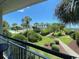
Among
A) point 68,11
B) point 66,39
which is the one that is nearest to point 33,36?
point 66,39

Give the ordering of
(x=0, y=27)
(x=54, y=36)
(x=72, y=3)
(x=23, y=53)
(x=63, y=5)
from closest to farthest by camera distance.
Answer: (x=23, y=53) < (x=0, y=27) < (x=72, y=3) < (x=63, y=5) < (x=54, y=36)

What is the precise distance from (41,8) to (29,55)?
122 feet

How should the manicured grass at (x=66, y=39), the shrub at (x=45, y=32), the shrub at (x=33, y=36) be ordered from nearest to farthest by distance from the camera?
the shrub at (x=33, y=36)
the manicured grass at (x=66, y=39)
the shrub at (x=45, y=32)

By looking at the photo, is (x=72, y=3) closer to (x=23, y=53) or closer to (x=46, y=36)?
(x=23, y=53)

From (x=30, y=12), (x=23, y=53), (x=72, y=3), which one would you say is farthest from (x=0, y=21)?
(x=30, y=12)

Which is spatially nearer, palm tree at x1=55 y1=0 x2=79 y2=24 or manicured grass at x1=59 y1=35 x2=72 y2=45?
palm tree at x1=55 y1=0 x2=79 y2=24

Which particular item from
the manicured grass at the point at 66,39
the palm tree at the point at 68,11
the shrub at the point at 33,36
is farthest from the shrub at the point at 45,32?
the palm tree at the point at 68,11

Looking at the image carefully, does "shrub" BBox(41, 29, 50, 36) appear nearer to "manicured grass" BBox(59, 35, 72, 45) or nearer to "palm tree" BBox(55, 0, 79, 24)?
"manicured grass" BBox(59, 35, 72, 45)

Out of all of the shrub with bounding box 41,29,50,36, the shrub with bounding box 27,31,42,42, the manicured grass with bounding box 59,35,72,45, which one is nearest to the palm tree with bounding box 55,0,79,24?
the shrub with bounding box 27,31,42,42

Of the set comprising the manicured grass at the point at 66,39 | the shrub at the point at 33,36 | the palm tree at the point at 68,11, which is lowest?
the manicured grass at the point at 66,39

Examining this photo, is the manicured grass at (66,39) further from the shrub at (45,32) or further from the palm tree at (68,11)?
the palm tree at (68,11)

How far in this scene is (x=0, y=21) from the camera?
279 inches

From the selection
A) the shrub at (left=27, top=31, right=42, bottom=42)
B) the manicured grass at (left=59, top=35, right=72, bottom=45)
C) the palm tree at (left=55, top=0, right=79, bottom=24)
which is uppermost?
the palm tree at (left=55, top=0, right=79, bottom=24)

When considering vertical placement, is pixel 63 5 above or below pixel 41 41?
above
